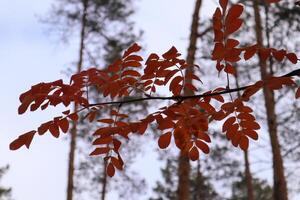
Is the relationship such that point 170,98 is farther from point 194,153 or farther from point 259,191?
point 259,191

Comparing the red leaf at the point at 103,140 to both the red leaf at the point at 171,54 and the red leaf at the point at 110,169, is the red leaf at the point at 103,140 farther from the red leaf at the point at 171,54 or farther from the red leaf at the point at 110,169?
the red leaf at the point at 171,54

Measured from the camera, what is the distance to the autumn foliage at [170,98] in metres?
1.66

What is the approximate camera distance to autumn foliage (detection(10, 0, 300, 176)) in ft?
5.44

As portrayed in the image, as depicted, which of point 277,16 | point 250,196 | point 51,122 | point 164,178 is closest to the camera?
point 51,122

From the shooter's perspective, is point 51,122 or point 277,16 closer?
point 51,122

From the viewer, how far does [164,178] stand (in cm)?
2339

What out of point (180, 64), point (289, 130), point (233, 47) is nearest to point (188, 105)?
point (180, 64)

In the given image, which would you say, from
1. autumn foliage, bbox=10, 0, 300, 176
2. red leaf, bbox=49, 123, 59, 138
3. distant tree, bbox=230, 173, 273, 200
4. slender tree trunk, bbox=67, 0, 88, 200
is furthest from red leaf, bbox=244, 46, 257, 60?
distant tree, bbox=230, 173, 273, 200

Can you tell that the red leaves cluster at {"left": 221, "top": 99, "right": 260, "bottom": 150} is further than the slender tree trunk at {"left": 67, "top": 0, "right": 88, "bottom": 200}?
No

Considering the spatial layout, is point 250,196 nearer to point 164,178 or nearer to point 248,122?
point 164,178

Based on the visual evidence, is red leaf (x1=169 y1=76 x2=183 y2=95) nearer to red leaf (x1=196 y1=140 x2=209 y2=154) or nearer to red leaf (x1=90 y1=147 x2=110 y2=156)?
red leaf (x1=196 y1=140 x2=209 y2=154)

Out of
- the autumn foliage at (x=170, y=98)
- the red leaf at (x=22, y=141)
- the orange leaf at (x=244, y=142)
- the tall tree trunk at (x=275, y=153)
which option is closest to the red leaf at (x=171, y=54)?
the autumn foliage at (x=170, y=98)

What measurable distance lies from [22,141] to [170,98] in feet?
1.76

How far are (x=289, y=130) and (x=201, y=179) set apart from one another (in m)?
7.35
